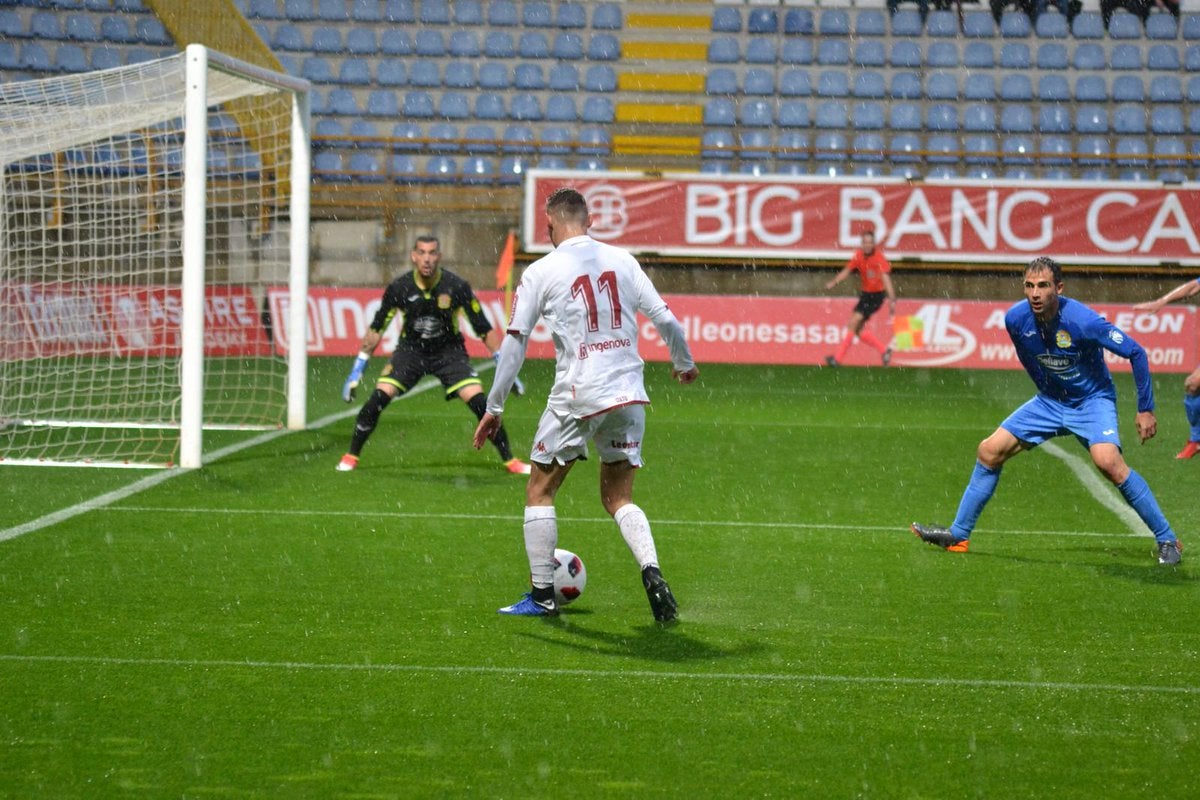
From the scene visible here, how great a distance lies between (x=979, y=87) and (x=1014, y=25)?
6.42ft

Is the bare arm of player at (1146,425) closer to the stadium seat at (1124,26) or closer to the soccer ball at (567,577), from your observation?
the soccer ball at (567,577)

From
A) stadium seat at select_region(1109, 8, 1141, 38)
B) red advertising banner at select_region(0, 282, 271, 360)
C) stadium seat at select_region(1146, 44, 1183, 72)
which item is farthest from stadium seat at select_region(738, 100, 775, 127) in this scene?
red advertising banner at select_region(0, 282, 271, 360)

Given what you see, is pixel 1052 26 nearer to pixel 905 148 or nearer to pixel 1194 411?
pixel 905 148

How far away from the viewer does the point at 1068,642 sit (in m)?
6.18

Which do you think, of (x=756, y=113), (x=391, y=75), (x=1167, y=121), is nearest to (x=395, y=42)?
Answer: (x=391, y=75)

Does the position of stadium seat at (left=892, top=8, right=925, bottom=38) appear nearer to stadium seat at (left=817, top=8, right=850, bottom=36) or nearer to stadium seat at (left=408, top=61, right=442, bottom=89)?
stadium seat at (left=817, top=8, right=850, bottom=36)

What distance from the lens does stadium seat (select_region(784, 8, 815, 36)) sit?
2902cm

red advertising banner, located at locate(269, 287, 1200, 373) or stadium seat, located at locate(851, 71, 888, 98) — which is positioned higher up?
stadium seat, located at locate(851, 71, 888, 98)

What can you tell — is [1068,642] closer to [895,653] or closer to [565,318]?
[895,653]

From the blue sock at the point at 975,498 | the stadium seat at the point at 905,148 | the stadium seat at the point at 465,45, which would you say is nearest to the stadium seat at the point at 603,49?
the stadium seat at the point at 465,45

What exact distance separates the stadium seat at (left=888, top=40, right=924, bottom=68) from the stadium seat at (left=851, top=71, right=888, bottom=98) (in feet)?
1.88

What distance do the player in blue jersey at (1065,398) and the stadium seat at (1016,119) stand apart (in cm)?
1993

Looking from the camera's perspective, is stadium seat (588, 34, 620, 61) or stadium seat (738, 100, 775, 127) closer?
stadium seat (738, 100, 775, 127)

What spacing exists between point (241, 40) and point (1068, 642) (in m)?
23.8
